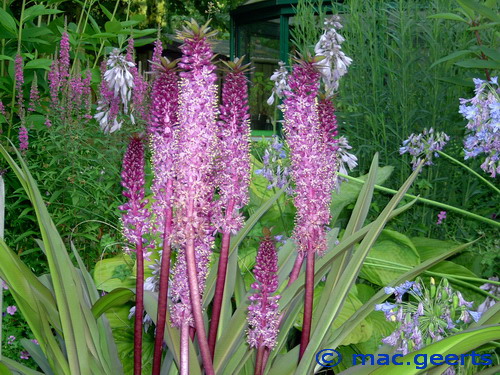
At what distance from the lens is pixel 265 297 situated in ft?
5.47

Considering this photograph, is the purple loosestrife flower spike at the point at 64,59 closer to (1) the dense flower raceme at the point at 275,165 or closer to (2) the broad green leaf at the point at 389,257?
(1) the dense flower raceme at the point at 275,165

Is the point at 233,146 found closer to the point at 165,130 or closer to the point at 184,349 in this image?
the point at 165,130

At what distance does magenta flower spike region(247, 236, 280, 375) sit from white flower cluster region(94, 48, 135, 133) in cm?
253

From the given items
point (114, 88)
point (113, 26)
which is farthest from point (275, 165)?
point (113, 26)

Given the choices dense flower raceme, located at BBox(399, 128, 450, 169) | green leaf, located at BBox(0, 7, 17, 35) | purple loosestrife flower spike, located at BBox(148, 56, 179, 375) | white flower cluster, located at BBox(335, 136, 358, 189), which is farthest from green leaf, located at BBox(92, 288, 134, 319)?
green leaf, located at BBox(0, 7, 17, 35)

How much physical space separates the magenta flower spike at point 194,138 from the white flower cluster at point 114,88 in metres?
2.42

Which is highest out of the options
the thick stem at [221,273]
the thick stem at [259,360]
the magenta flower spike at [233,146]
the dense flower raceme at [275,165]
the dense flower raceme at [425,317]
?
the magenta flower spike at [233,146]

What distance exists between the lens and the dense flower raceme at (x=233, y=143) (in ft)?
5.33

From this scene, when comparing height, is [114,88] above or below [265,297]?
above

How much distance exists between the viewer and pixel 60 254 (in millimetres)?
1910

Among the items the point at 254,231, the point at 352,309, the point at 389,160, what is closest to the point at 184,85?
the point at 352,309

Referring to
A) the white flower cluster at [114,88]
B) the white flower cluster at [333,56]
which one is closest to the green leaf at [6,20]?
the white flower cluster at [114,88]

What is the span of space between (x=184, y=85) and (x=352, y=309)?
1832 millimetres

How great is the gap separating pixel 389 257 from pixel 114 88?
2.08 meters
